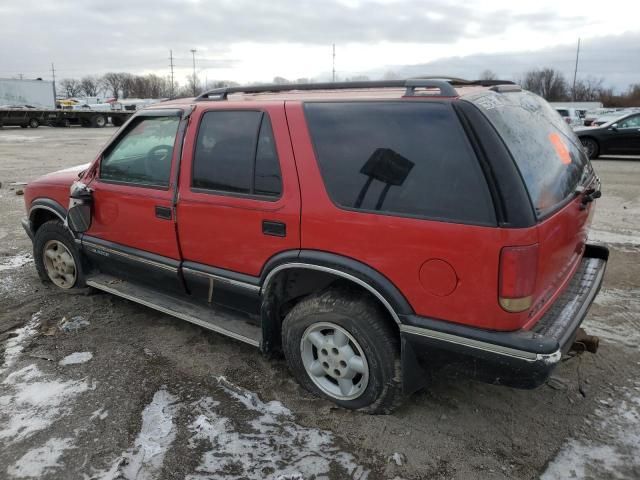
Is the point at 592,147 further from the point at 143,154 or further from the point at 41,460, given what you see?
the point at 41,460

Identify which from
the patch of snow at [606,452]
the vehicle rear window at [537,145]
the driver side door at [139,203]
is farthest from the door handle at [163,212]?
the patch of snow at [606,452]

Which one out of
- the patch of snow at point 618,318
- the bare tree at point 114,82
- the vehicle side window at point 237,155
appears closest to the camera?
the vehicle side window at point 237,155

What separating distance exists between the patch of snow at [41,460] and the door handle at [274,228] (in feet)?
5.11

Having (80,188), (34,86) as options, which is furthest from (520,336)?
(34,86)

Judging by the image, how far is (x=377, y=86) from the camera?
3.03 m

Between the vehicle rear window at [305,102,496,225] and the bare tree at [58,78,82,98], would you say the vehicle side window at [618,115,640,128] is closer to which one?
the vehicle rear window at [305,102,496,225]

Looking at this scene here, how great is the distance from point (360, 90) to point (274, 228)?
101 cm

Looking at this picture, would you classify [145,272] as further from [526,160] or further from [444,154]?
[526,160]

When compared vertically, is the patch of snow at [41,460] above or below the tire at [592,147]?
below

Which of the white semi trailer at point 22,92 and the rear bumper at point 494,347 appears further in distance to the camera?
the white semi trailer at point 22,92

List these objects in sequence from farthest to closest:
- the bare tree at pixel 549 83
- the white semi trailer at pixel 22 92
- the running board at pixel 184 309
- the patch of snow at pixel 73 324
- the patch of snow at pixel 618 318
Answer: the bare tree at pixel 549 83
the white semi trailer at pixel 22 92
the patch of snow at pixel 73 324
the patch of snow at pixel 618 318
the running board at pixel 184 309

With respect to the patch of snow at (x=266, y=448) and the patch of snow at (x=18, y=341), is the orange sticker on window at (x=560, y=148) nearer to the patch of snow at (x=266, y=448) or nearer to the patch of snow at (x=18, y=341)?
the patch of snow at (x=266, y=448)

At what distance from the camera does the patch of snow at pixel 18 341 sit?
3.66 metres

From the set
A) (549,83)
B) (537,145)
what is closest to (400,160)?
(537,145)
